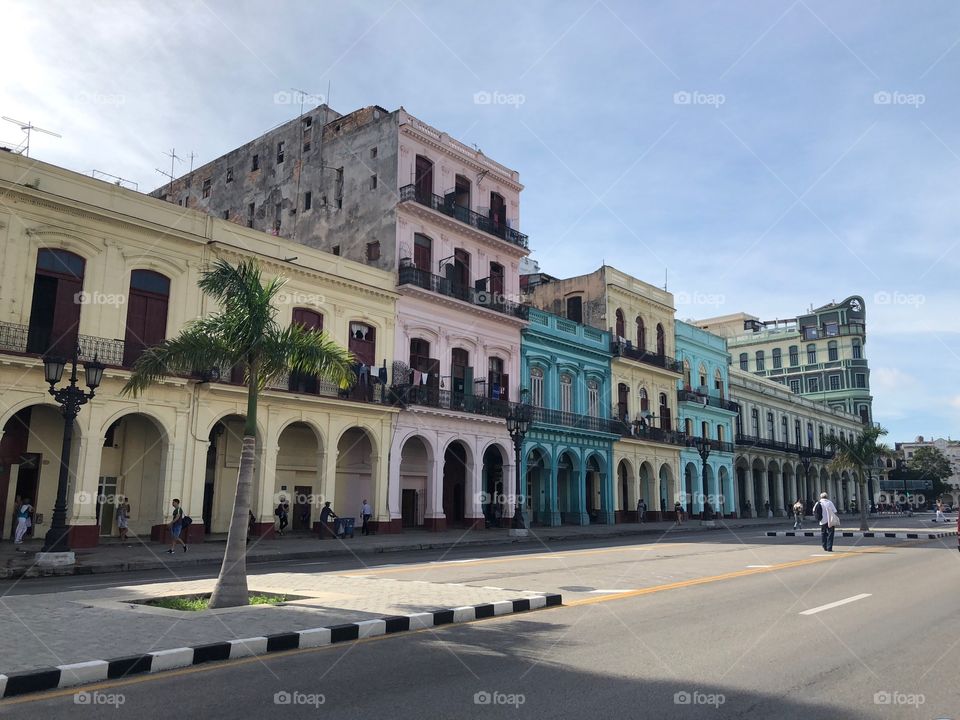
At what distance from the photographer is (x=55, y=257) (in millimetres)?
20891

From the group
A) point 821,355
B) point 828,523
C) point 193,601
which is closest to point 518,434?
point 828,523

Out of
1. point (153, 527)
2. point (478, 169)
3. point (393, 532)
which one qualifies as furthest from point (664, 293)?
point (153, 527)

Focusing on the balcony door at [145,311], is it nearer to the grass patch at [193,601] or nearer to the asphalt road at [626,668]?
the grass patch at [193,601]

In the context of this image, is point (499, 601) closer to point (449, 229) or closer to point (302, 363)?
point (302, 363)

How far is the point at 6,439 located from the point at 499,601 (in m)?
17.4

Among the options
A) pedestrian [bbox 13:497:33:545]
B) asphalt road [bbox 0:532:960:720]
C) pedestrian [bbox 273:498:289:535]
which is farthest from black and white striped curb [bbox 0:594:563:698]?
pedestrian [bbox 273:498:289:535]

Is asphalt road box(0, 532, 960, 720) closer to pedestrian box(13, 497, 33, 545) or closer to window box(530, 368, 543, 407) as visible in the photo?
pedestrian box(13, 497, 33, 545)

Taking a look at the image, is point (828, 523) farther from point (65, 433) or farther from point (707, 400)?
point (707, 400)

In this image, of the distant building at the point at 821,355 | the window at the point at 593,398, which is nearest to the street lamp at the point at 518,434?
the window at the point at 593,398

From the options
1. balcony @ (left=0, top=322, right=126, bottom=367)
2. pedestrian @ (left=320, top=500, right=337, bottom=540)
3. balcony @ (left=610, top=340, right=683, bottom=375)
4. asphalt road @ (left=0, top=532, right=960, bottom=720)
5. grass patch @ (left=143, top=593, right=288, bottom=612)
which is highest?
balcony @ (left=610, top=340, right=683, bottom=375)

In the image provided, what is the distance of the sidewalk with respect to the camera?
1625 cm

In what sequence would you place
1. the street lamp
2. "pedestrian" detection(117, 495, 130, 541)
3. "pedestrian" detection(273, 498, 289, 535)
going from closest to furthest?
"pedestrian" detection(117, 495, 130, 541), "pedestrian" detection(273, 498, 289, 535), the street lamp

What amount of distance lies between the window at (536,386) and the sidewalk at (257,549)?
7.82 m

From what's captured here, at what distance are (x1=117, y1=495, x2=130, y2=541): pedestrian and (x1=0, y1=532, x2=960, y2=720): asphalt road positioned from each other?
51.1 feet
